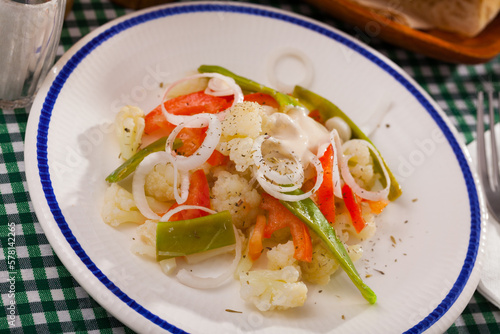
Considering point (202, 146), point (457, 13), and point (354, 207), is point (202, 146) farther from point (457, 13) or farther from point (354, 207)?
point (457, 13)

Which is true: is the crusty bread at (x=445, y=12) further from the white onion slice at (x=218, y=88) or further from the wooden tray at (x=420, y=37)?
the white onion slice at (x=218, y=88)

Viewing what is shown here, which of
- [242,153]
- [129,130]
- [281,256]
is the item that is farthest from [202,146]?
[281,256]

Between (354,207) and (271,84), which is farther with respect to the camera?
(271,84)

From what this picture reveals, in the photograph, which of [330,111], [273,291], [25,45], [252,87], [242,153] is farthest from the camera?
[330,111]

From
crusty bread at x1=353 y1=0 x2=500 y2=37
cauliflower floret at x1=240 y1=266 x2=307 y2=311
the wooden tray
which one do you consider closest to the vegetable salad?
cauliflower floret at x1=240 y1=266 x2=307 y2=311

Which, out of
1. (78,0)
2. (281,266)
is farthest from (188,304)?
(78,0)

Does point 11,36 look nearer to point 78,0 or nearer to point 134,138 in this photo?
point 134,138
